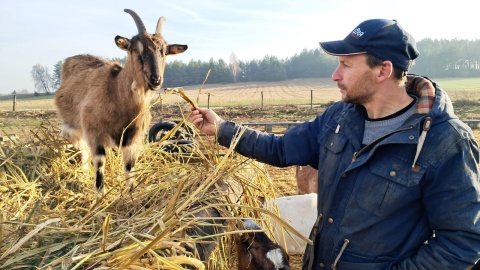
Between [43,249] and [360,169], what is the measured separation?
1831 mm

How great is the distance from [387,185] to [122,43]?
4.06 metres

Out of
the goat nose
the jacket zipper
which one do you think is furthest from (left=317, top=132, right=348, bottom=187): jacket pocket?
the goat nose

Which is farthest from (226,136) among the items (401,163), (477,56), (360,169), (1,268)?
(477,56)

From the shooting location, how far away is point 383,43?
2.31m

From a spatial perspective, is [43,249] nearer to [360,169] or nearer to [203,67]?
[360,169]

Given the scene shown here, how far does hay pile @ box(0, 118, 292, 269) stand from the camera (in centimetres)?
169

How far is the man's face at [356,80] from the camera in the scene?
239 centimetres

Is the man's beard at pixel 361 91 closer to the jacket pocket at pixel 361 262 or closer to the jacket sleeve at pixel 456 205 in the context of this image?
the jacket sleeve at pixel 456 205

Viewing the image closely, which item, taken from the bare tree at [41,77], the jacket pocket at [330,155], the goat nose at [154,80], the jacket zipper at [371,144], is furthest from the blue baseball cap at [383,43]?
the bare tree at [41,77]

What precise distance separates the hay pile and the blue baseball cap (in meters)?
1.08

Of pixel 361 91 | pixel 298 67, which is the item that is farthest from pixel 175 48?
pixel 298 67

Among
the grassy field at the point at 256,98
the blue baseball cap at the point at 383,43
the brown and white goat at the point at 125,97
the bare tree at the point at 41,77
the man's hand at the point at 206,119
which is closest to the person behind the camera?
the blue baseball cap at the point at 383,43

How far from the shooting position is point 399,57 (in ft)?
7.63

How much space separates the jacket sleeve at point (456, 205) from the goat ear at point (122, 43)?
4.19 metres
